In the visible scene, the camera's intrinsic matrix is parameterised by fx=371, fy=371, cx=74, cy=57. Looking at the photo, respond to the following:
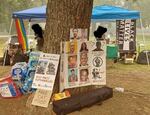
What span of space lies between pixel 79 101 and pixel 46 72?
2.23 feet

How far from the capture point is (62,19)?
18.8ft

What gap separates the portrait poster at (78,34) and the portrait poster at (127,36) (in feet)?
30.1

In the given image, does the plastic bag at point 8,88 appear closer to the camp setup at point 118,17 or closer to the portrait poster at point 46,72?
the portrait poster at point 46,72

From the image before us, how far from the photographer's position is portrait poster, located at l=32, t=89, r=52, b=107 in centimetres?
573

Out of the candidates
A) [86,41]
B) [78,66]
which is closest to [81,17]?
[86,41]

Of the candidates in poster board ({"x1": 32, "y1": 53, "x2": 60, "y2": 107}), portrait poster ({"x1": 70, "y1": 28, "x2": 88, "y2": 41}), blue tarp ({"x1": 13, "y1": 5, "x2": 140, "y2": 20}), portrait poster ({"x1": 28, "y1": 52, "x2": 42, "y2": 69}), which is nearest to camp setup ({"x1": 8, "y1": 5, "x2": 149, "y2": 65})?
blue tarp ({"x1": 13, "y1": 5, "x2": 140, "y2": 20})

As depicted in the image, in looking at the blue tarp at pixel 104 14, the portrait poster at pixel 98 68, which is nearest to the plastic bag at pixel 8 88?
the portrait poster at pixel 98 68

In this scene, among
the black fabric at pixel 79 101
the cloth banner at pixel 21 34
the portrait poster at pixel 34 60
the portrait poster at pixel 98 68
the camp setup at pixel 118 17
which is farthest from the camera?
the cloth banner at pixel 21 34

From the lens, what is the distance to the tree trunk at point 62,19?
5.72 metres

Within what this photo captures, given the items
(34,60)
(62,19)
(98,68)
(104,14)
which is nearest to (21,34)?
(104,14)

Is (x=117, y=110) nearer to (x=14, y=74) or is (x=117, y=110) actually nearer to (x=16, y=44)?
(x=14, y=74)

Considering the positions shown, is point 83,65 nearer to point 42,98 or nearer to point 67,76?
point 67,76

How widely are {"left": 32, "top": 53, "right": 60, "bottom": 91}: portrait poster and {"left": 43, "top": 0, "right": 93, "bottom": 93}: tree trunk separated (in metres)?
0.16

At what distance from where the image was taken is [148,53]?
14.8m
